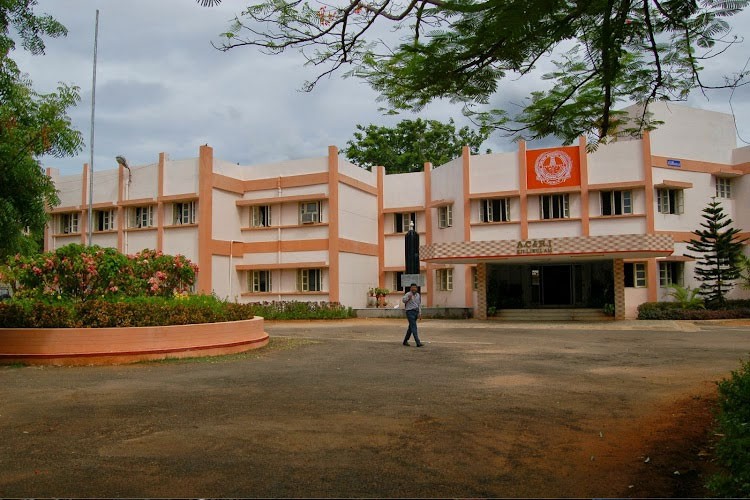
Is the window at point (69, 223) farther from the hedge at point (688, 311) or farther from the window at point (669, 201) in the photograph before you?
the window at point (669, 201)

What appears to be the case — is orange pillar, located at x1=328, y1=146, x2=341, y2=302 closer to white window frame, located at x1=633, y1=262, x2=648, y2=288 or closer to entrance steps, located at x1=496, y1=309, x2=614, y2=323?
entrance steps, located at x1=496, y1=309, x2=614, y2=323

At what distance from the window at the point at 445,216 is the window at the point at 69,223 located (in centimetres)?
1832

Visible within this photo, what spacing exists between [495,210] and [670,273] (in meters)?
7.47

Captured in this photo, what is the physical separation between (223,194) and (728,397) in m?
24.5

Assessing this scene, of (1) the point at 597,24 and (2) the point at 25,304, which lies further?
(2) the point at 25,304

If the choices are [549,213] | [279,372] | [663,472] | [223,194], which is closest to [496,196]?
[549,213]

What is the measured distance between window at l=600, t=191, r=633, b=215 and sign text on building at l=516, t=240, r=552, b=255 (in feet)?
13.8

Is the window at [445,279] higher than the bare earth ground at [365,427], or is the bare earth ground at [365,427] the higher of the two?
the window at [445,279]

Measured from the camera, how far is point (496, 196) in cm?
2655

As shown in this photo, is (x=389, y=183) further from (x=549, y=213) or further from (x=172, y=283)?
(x=172, y=283)

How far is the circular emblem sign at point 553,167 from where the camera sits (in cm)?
2573

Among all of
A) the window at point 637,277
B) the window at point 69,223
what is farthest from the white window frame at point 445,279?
the window at point 69,223

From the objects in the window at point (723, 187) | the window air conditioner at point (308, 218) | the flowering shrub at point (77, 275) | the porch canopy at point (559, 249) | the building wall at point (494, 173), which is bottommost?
the flowering shrub at point (77, 275)

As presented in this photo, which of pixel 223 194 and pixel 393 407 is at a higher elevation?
pixel 223 194
